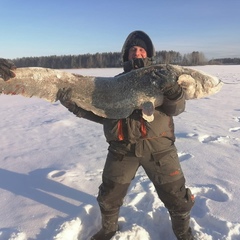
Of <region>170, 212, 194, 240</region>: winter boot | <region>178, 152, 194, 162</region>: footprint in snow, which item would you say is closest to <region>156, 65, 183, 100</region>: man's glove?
<region>170, 212, 194, 240</region>: winter boot

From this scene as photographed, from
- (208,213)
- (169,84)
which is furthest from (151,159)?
(208,213)

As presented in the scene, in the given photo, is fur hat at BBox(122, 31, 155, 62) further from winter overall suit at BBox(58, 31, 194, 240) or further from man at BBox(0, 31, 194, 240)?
winter overall suit at BBox(58, 31, 194, 240)

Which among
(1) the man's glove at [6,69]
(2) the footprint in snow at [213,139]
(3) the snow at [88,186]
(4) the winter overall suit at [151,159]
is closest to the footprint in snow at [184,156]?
(3) the snow at [88,186]

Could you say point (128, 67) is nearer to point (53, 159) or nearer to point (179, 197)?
point (179, 197)

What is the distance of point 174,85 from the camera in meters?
2.72

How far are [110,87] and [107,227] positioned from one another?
1.38m

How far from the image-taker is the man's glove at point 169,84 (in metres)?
2.71

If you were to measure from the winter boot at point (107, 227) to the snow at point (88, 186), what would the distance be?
→ 84mm

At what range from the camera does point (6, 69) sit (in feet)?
9.13

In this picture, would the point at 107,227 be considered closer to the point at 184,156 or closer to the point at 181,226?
the point at 181,226

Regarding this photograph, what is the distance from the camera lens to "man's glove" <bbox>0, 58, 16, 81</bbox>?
2736mm

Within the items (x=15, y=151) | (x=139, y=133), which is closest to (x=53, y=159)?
(x=15, y=151)

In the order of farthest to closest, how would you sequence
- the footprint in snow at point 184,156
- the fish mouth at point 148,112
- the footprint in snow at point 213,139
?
1. the footprint in snow at point 213,139
2. the footprint in snow at point 184,156
3. the fish mouth at point 148,112

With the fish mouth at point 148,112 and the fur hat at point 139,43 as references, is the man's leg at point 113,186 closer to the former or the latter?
the fish mouth at point 148,112
